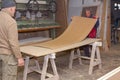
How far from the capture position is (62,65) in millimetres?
4250

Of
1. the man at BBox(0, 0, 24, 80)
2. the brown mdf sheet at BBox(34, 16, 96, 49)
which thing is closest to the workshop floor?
the brown mdf sheet at BBox(34, 16, 96, 49)

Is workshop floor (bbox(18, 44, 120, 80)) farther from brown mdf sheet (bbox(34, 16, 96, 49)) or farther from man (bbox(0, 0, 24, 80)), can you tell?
man (bbox(0, 0, 24, 80))

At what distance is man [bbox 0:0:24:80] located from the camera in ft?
7.32

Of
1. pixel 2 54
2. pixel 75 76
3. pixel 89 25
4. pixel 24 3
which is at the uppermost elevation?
pixel 24 3

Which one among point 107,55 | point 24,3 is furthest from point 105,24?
point 24,3

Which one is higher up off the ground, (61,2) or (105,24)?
(61,2)

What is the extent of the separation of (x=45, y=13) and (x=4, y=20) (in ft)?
9.37

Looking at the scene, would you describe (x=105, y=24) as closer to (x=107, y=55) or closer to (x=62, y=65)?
(x=107, y=55)

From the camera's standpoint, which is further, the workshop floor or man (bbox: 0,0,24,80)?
the workshop floor

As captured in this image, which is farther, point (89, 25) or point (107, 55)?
point (107, 55)

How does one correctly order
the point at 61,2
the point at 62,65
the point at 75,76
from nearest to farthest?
the point at 75,76
the point at 62,65
the point at 61,2

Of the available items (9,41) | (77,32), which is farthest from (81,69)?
(9,41)

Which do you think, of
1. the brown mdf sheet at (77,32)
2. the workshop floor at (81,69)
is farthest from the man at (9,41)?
the brown mdf sheet at (77,32)

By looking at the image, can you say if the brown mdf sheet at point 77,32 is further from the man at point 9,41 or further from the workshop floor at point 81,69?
the man at point 9,41
